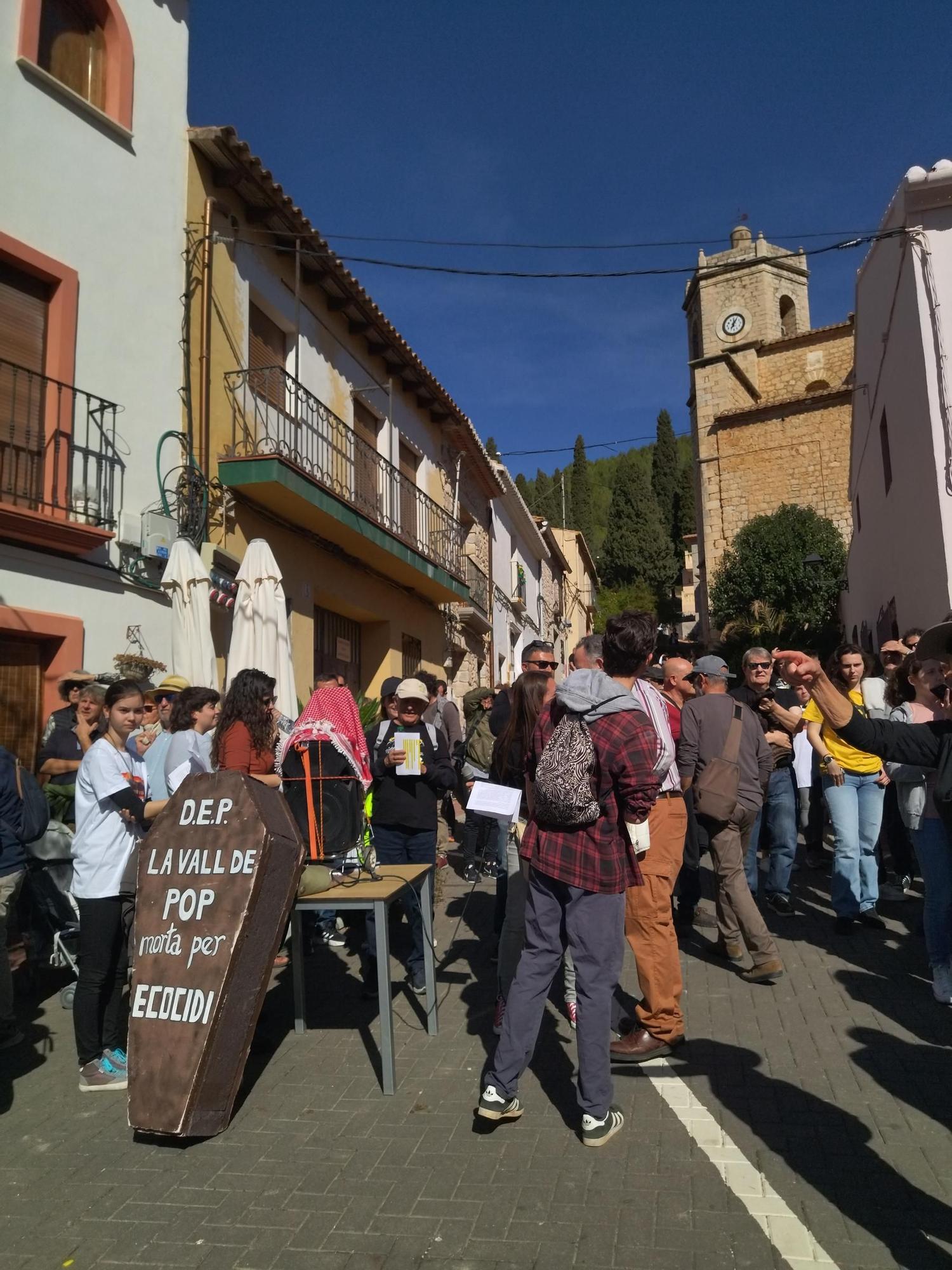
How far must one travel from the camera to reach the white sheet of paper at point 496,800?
13.8ft

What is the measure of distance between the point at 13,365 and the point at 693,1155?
7.36m

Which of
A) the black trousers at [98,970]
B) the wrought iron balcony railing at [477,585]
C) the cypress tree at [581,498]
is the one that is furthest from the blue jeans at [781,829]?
the cypress tree at [581,498]

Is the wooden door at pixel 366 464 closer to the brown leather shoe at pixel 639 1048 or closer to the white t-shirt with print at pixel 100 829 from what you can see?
the white t-shirt with print at pixel 100 829

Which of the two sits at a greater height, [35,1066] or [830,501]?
[830,501]

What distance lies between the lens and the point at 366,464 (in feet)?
46.1

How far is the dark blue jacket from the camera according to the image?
14.4 feet

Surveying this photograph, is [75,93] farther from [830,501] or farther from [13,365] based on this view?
[830,501]

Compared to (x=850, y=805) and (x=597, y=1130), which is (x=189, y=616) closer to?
(x=850, y=805)

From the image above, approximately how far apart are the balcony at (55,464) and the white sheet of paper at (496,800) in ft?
15.9

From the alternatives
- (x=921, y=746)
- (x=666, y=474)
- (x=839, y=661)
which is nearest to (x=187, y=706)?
(x=921, y=746)

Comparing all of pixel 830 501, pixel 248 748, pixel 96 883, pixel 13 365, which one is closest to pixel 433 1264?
pixel 96 883

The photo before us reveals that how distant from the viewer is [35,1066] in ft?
15.1

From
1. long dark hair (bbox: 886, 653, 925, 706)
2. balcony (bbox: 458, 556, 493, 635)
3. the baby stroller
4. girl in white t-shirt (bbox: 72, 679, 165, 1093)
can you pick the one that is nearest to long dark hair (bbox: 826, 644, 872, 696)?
long dark hair (bbox: 886, 653, 925, 706)

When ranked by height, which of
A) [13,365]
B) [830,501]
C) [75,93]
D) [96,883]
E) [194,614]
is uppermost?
[830,501]
